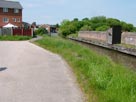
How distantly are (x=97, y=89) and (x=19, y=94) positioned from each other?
216cm

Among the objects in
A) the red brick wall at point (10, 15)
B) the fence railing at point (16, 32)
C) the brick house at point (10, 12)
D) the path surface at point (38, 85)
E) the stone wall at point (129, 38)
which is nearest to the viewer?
the path surface at point (38, 85)

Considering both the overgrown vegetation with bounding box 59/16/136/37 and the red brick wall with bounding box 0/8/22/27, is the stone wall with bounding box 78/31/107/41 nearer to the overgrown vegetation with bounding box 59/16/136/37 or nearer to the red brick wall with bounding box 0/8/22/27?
the overgrown vegetation with bounding box 59/16/136/37

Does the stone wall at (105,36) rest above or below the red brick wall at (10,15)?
below

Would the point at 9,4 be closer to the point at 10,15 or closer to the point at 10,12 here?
the point at 10,12

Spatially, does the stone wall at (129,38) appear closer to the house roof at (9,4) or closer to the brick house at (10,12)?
the brick house at (10,12)

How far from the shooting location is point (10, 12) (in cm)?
8150

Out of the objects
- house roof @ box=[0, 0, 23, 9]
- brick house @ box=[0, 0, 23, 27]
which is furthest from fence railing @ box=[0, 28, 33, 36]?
house roof @ box=[0, 0, 23, 9]

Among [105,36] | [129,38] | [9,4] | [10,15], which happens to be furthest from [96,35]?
[9,4]

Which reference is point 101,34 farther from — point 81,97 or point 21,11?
point 81,97

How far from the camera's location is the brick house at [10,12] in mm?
80381

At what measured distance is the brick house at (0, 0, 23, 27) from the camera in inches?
3165

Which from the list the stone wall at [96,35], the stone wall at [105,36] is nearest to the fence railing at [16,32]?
the stone wall at [105,36]

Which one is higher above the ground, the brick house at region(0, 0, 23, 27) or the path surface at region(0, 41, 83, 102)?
the brick house at region(0, 0, 23, 27)

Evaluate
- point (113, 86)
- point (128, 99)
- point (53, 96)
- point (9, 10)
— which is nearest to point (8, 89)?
point (53, 96)
